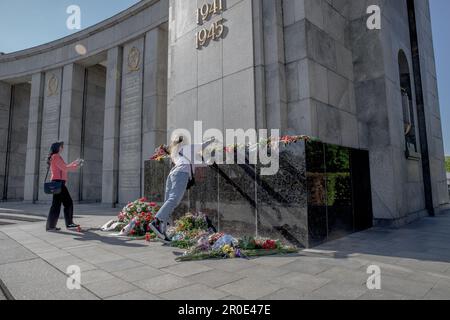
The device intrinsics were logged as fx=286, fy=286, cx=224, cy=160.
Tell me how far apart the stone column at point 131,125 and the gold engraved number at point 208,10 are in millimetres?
6759

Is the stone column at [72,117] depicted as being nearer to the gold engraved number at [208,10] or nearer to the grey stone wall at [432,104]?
the gold engraved number at [208,10]

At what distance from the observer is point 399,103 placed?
9273 millimetres

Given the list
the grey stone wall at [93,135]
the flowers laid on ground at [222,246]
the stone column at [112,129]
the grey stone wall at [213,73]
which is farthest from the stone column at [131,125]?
the flowers laid on ground at [222,246]

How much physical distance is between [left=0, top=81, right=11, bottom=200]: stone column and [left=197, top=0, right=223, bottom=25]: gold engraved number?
19.5m

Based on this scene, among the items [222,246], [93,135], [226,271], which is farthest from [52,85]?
[226,271]

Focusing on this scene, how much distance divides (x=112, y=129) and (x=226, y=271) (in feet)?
46.0

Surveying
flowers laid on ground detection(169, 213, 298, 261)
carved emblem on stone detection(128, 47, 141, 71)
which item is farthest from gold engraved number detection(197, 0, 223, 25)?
carved emblem on stone detection(128, 47, 141, 71)

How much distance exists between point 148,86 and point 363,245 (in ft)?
41.6

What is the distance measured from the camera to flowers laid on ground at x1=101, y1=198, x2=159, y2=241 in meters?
6.93

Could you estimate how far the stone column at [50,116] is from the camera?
1864 centimetres

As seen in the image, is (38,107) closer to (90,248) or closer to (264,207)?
(90,248)

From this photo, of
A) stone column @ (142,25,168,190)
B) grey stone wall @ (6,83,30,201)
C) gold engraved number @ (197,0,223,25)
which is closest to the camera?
gold engraved number @ (197,0,223,25)

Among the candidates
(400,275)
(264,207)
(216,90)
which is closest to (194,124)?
(216,90)

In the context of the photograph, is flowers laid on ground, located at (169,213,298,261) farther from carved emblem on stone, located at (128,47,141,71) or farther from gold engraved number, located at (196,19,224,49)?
carved emblem on stone, located at (128,47,141,71)
